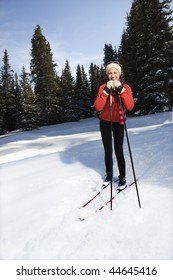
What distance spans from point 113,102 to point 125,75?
27.7m

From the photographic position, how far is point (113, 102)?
15.8 feet

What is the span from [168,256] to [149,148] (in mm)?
4154

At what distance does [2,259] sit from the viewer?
9.76 ft

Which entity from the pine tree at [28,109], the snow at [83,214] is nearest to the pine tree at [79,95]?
the pine tree at [28,109]

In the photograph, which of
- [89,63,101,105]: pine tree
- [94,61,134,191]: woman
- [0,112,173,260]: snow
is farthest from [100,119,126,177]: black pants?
[89,63,101,105]: pine tree

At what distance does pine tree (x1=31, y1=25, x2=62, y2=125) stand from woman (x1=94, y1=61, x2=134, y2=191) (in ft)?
111

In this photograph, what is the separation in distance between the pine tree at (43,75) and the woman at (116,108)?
3383 centimetres

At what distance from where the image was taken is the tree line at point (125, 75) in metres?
23.3

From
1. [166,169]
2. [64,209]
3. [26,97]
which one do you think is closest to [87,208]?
[64,209]

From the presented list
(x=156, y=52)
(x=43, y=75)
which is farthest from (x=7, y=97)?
(x=156, y=52)

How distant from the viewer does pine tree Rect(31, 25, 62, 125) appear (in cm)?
3819

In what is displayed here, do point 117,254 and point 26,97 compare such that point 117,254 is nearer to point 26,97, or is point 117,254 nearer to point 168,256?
point 168,256

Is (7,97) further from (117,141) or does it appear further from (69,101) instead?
(117,141)
